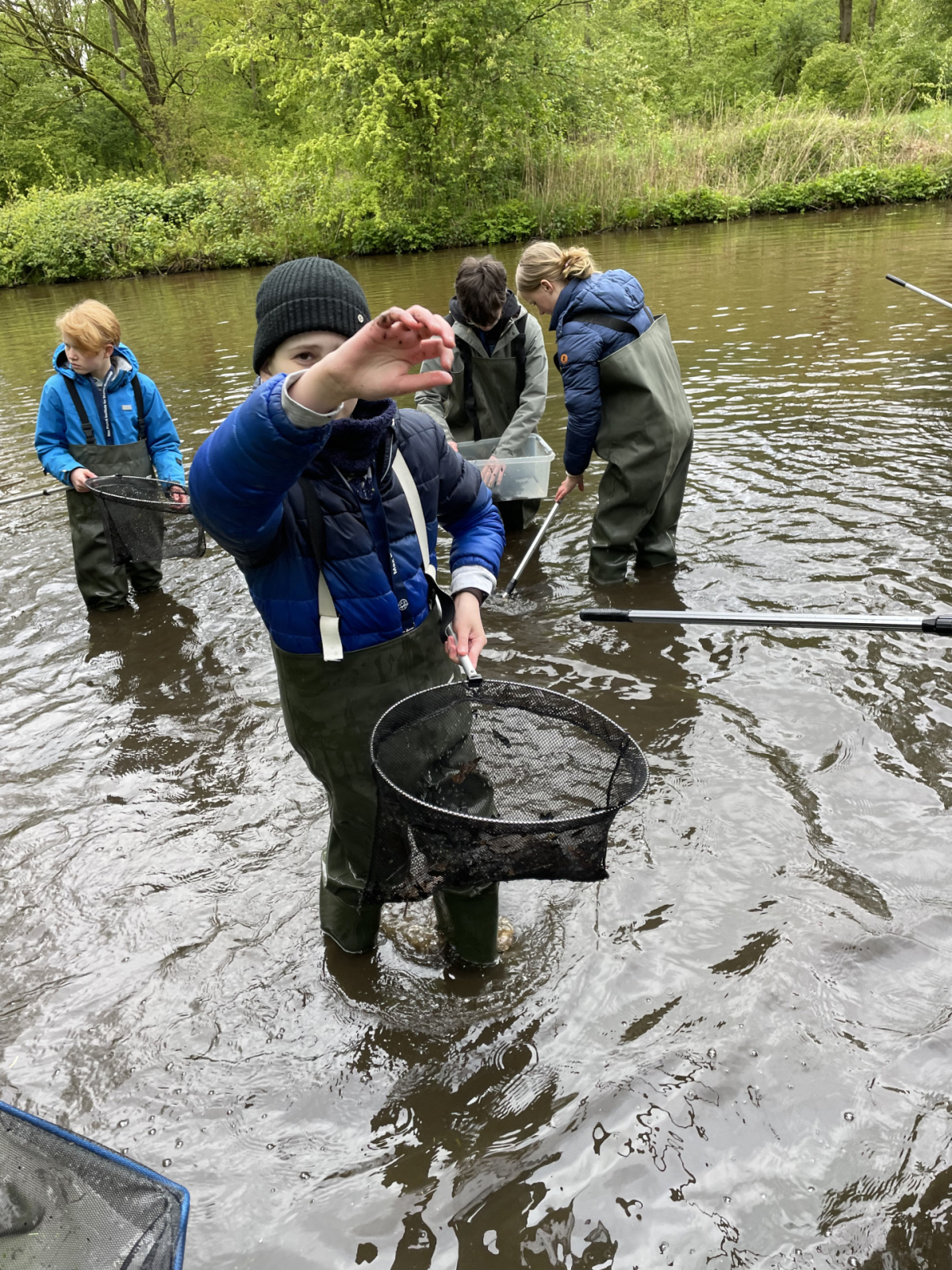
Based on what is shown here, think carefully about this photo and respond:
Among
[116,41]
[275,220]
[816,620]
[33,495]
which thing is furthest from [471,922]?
[116,41]

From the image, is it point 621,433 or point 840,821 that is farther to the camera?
point 621,433

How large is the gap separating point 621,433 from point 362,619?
309 centimetres

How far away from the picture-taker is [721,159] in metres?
22.6

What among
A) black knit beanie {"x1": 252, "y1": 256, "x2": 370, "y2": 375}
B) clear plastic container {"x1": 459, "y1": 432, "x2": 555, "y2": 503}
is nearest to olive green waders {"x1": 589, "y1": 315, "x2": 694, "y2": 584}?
clear plastic container {"x1": 459, "y1": 432, "x2": 555, "y2": 503}

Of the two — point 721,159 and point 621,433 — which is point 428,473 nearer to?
point 621,433

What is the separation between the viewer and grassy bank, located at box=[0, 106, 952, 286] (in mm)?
21656

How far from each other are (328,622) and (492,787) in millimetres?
736

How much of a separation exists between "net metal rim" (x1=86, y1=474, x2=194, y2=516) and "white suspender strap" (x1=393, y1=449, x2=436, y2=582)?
304cm

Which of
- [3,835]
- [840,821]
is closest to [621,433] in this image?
[840,821]

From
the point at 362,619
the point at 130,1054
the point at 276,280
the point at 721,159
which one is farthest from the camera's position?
the point at 721,159

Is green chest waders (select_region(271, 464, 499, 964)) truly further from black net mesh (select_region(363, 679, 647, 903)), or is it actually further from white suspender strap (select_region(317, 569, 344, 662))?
black net mesh (select_region(363, 679, 647, 903))

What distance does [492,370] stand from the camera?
582cm

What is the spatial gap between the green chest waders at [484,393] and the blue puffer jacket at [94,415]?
1794 millimetres

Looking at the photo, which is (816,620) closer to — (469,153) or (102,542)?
(102,542)
